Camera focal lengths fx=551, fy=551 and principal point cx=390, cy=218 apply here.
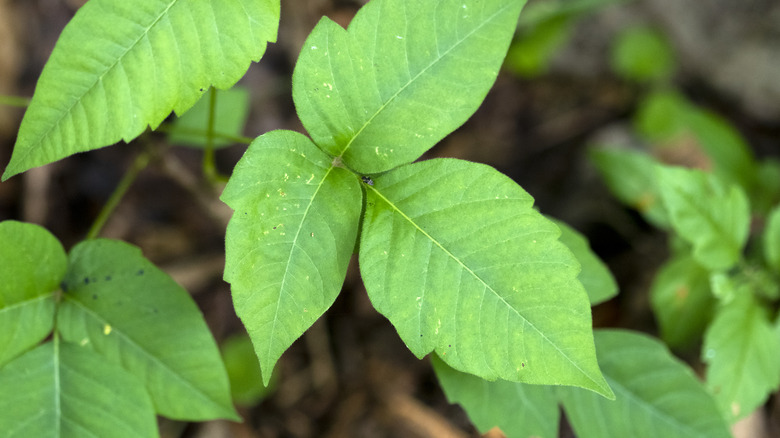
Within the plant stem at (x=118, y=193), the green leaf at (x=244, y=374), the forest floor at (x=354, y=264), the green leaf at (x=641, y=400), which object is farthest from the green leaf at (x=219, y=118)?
the green leaf at (x=641, y=400)

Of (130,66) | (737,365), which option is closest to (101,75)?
(130,66)

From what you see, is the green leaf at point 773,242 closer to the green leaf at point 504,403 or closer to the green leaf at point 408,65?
the green leaf at point 504,403

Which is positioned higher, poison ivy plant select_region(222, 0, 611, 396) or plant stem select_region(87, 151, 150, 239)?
poison ivy plant select_region(222, 0, 611, 396)

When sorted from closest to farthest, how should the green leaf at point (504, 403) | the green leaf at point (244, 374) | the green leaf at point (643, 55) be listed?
1. the green leaf at point (504, 403)
2. the green leaf at point (244, 374)
3. the green leaf at point (643, 55)

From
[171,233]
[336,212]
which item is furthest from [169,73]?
[171,233]

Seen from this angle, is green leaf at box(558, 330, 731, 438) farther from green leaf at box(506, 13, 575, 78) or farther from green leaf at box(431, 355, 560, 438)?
green leaf at box(506, 13, 575, 78)

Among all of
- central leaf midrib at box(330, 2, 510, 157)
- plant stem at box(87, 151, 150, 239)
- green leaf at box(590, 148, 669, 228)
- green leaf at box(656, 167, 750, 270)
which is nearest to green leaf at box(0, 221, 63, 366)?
plant stem at box(87, 151, 150, 239)

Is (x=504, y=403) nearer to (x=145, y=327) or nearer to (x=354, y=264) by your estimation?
(x=145, y=327)
